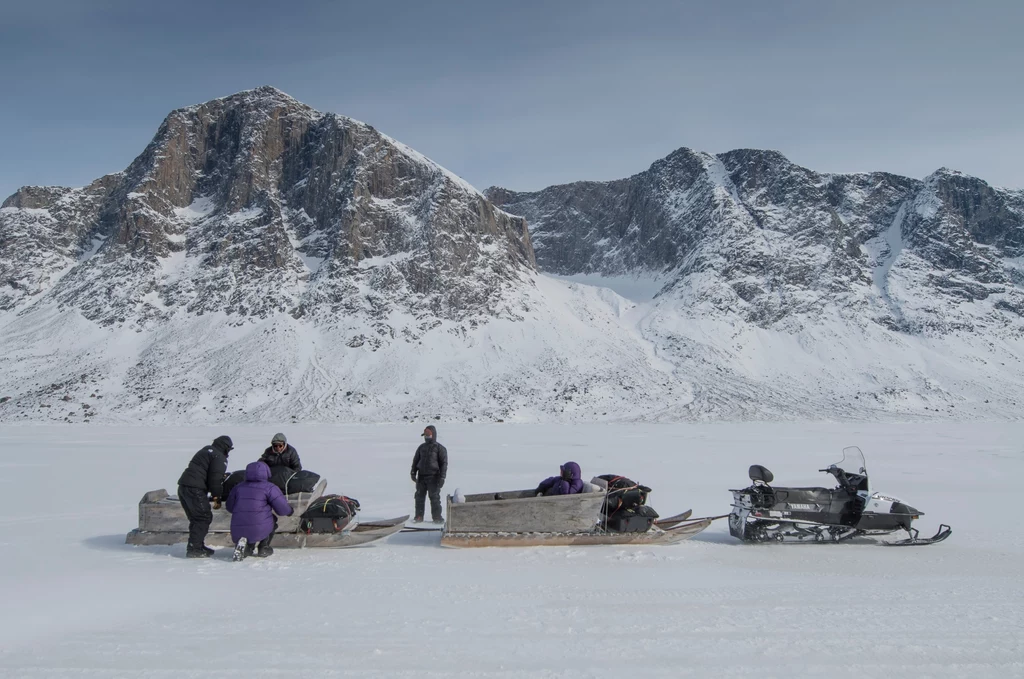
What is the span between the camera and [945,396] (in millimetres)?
67312

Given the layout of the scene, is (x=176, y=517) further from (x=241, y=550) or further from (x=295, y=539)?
(x=295, y=539)

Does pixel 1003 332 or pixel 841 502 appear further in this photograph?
pixel 1003 332

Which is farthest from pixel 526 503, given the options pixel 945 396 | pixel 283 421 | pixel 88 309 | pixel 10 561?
pixel 88 309

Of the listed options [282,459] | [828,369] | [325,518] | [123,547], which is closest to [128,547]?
[123,547]

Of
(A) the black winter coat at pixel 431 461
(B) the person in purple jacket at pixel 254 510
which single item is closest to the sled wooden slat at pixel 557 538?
(A) the black winter coat at pixel 431 461

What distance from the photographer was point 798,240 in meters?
99.6

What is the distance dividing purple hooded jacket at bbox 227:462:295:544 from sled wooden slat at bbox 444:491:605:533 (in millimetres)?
2412

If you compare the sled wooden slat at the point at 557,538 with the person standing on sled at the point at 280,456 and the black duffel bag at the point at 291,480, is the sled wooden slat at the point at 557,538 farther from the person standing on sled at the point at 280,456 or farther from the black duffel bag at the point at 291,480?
the person standing on sled at the point at 280,456

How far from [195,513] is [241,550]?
870mm

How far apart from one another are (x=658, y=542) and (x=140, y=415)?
2141 inches

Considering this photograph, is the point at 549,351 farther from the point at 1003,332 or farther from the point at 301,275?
the point at 1003,332

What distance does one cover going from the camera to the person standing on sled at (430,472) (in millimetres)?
11633

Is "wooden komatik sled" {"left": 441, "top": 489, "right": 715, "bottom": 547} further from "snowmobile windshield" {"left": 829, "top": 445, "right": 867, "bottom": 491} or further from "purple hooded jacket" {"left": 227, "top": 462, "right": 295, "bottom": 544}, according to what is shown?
"snowmobile windshield" {"left": 829, "top": 445, "right": 867, "bottom": 491}

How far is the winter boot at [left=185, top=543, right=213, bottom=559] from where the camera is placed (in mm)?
9000
